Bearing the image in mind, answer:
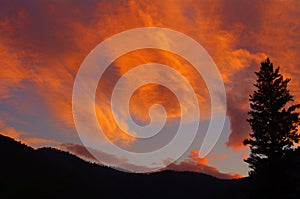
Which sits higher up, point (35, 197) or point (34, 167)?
point (34, 167)

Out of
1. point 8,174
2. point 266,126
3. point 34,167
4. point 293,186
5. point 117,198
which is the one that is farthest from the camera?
point 117,198

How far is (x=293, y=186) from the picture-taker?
30781 mm

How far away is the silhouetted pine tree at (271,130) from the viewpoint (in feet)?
102

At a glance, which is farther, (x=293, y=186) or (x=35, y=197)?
(x=293, y=186)

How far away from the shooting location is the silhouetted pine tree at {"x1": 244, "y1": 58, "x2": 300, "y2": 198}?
31.0 meters

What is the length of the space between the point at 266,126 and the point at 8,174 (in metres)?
122

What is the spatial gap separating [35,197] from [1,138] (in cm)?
15663

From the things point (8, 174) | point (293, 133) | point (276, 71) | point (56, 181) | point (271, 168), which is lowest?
point (56, 181)

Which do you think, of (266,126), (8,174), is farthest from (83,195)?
(266,126)

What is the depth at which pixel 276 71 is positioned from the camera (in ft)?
116

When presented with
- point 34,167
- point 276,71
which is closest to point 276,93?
point 276,71

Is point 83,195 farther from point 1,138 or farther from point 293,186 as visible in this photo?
point 293,186

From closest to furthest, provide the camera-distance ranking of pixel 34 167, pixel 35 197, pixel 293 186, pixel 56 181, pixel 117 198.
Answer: pixel 35 197
pixel 56 181
pixel 293 186
pixel 34 167
pixel 117 198

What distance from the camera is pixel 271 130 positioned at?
109 feet
